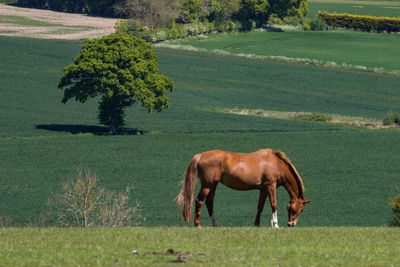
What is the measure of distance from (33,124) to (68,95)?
415 centimetres

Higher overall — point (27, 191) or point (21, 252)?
point (21, 252)

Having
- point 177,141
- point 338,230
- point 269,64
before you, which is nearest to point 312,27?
point 269,64

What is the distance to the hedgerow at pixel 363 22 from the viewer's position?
135250 millimetres

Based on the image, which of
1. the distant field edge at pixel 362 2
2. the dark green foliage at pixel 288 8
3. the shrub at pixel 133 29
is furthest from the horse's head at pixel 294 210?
the distant field edge at pixel 362 2

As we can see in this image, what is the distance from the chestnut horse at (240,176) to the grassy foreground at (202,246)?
173cm

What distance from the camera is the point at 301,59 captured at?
10538cm

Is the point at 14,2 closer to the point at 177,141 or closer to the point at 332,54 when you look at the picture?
the point at 332,54

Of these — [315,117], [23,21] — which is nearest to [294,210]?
[315,117]

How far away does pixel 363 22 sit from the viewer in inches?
5399

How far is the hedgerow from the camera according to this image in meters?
135

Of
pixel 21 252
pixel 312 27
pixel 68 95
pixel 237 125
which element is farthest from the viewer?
pixel 312 27

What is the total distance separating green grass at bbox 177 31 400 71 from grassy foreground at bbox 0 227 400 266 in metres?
86.6

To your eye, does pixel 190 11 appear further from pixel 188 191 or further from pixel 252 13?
pixel 188 191

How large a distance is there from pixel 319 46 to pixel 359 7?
56.1 metres
